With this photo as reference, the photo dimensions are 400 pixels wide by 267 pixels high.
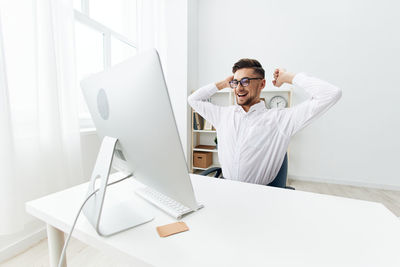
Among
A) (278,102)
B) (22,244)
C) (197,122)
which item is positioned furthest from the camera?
(197,122)

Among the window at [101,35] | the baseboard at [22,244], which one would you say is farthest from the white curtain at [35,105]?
the window at [101,35]

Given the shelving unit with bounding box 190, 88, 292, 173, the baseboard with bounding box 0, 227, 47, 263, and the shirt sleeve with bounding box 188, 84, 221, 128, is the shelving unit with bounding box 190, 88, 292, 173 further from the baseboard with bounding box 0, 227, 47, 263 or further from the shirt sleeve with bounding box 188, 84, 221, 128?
the baseboard with bounding box 0, 227, 47, 263

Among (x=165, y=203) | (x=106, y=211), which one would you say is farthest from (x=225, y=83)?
(x=106, y=211)

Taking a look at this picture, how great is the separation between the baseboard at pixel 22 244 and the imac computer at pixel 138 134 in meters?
1.26

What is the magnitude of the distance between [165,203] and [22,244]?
A: 4.66ft

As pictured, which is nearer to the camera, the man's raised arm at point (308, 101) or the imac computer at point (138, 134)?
the imac computer at point (138, 134)

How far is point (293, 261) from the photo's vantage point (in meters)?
0.42

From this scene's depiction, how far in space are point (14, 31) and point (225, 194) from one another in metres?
1.61

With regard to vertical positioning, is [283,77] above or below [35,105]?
above

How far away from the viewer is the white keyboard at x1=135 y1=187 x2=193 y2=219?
60cm

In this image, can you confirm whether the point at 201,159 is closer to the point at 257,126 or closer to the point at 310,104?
the point at 257,126

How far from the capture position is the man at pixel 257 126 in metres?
1.16

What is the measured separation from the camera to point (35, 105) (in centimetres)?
137

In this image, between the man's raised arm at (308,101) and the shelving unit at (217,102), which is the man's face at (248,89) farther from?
the shelving unit at (217,102)
